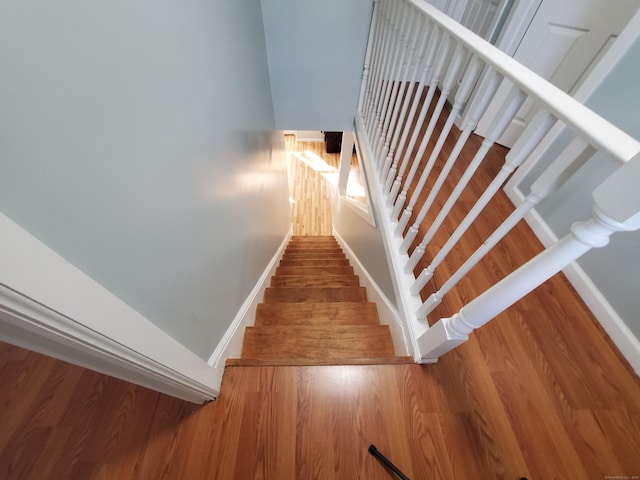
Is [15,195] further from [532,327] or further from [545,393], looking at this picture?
[532,327]

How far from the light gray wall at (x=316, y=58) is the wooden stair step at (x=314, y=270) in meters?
1.48

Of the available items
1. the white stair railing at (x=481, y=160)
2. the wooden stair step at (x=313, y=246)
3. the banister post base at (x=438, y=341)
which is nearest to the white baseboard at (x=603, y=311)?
the white stair railing at (x=481, y=160)

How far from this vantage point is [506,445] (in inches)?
37.7

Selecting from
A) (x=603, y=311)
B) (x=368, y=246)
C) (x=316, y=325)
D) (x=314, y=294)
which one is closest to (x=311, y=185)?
(x=368, y=246)

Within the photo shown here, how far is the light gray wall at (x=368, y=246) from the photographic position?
1.75 metres

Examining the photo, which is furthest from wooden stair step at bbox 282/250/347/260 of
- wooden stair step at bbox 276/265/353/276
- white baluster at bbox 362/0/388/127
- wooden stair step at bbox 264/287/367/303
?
white baluster at bbox 362/0/388/127

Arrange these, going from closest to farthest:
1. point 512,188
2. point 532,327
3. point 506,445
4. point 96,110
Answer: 1. point 96,110
2. point 506,445
3. point 532,327
4. point 512,188

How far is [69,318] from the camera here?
462 millimetres

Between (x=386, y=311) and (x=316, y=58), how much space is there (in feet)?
6.89

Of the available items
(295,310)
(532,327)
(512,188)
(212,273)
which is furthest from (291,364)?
(512,188)

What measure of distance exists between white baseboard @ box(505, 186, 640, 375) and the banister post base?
0.84m

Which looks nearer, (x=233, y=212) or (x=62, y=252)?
(x=62, y=252)

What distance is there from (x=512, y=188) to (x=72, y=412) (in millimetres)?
2550

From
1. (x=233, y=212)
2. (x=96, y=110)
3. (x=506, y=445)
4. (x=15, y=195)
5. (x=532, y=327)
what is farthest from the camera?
(x=233, y=212)
